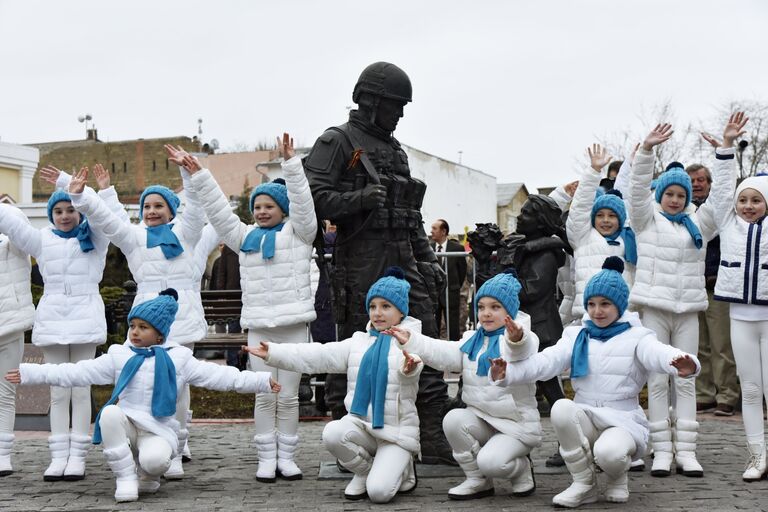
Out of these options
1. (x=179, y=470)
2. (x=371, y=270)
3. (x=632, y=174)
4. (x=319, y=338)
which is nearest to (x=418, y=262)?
(x=371, y=270)

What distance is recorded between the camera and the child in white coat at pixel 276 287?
297 inches

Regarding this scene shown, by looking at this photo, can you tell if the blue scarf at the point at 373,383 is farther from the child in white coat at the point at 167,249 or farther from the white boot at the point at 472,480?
the child in white coat at the point at 167,249

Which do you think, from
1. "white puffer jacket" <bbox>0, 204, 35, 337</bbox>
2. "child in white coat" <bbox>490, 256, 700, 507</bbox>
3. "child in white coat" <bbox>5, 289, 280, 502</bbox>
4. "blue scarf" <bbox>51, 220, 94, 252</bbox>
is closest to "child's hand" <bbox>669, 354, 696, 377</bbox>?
"child in white coat" <bbox>490, 256, 700, 507</bbox>

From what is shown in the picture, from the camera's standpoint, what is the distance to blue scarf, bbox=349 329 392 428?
22.2ft

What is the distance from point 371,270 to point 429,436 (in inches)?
53.4

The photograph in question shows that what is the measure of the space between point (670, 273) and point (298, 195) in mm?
2880

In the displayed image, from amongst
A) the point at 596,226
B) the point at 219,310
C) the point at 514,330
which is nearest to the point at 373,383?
the point at 514,330

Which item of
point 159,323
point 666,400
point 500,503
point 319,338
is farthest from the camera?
point 319,338

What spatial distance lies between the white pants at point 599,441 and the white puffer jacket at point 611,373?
13 centimetres

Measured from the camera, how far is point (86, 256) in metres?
8.00

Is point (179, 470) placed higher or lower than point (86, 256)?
lower

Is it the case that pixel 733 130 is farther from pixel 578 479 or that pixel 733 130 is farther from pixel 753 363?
pixel 578 479

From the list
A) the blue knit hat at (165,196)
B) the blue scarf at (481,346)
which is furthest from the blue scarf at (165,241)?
the blue scarf at (481,346)

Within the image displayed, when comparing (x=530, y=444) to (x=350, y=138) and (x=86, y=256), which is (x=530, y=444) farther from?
(x=86, y=256)
